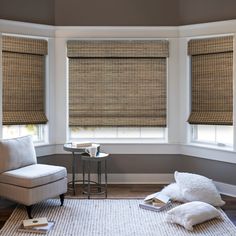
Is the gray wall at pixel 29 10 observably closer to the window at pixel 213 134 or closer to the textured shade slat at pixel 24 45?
the textured shade slat at pixel 24 45

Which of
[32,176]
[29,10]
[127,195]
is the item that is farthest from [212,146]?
[29,10]

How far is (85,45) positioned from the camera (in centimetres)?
529

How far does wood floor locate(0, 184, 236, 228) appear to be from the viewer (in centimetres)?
416

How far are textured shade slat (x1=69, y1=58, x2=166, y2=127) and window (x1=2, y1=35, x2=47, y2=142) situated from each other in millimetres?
441

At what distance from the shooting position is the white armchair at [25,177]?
391 centimetres

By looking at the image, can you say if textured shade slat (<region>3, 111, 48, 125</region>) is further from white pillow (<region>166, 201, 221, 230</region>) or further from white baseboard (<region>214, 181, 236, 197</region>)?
white baseboard (<region>214, 181, 236, 197</region>)

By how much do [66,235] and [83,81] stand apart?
2422 mm

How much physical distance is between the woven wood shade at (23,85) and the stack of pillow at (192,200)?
2.08 m

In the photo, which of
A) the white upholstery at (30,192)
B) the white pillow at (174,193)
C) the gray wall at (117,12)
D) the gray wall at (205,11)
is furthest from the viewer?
the gray wall at (117,12)

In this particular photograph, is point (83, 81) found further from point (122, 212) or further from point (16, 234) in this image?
point (16, 234)

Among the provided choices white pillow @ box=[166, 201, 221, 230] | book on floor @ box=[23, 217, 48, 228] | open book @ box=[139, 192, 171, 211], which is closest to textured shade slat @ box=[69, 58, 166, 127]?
open book @ box=[139, 192, 171, 211]

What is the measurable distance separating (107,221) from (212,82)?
2.34 metres

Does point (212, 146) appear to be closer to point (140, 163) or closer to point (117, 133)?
point (140, 163)

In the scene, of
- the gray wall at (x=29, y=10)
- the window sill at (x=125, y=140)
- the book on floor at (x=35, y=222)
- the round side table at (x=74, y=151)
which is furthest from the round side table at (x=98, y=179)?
the gray wall at (x=29, y=10)
